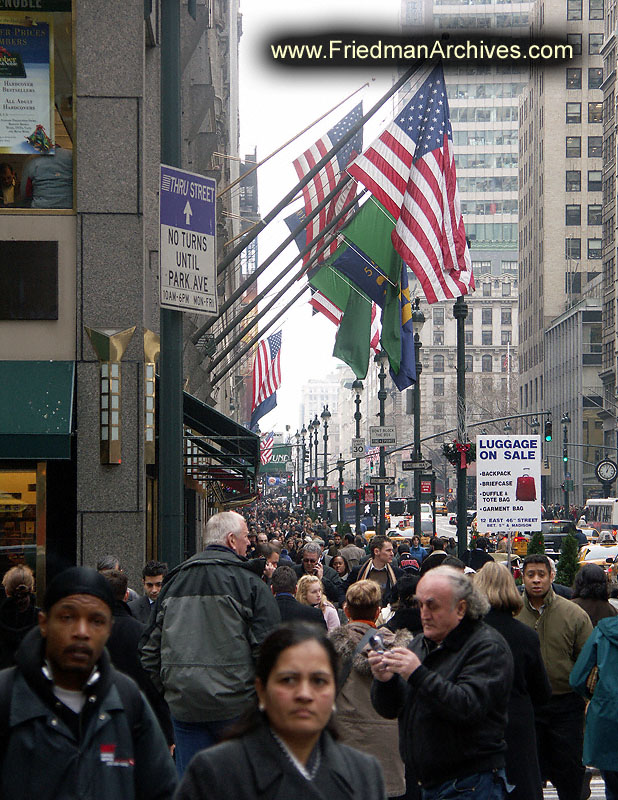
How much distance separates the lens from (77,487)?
51.1 ft

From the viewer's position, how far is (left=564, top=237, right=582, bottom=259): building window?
125 meters

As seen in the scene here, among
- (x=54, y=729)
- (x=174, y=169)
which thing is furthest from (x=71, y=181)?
(x=54, y=729)

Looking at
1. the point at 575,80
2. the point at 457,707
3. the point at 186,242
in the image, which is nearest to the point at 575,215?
the point at 575,80

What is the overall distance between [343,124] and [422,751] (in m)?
17.9

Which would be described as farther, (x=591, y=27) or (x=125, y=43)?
(x=591, y=27)

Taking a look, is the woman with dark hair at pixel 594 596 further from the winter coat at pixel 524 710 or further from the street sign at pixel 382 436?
the street sign at pixel 382 436

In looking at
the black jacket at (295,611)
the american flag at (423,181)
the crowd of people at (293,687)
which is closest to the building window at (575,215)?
the american flag at (423,181)

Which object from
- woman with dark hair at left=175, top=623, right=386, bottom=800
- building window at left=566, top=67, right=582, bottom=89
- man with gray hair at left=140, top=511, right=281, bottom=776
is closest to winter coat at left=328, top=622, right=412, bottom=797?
man with gray hair at left=140, top=511, right=281, bottom=776

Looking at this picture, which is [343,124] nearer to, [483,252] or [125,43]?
[125,43]

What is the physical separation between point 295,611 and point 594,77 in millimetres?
124130

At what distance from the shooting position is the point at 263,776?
3.76 metres

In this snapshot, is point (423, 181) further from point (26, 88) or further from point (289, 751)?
point (289, 751)

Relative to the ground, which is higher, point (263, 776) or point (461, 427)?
point (461, 427)

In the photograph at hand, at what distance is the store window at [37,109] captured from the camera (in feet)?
53.1
